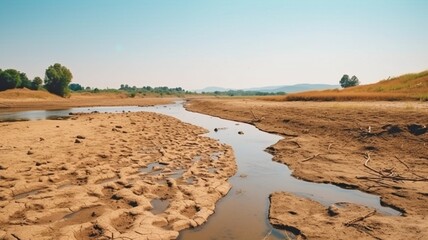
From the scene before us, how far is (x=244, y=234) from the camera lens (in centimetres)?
563

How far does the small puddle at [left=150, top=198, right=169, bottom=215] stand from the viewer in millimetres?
6715

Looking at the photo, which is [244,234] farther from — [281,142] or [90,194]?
[281,142]

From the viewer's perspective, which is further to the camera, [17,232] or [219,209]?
[219,209]

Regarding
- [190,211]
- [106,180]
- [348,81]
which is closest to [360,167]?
[190,211]

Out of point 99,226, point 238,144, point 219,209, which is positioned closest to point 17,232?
point 99,226

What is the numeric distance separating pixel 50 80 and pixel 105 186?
3330 inches

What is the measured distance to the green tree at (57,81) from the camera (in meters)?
78.8

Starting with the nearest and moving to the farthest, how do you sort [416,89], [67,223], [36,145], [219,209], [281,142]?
1. [67,223]
2. [219,209]
3. [36,145]
4. [281,142]
5. [416,89]

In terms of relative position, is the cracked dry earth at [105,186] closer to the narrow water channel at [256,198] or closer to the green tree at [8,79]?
the narrow water channel at [256,198]

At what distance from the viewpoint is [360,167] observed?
9898mm

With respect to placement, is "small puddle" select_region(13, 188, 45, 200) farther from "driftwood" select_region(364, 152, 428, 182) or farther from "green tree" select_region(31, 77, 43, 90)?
"green tree" select_region(31, 77, 43, 90)

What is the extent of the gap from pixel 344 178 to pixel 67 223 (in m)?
8.04

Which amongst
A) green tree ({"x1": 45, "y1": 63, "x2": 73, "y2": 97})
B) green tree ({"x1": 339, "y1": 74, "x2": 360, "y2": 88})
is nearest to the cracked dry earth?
green tree ({"x1": 45, "y1": 63, "x2": 73, "y2": 97})

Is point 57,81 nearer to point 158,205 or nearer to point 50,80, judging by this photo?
point 50,80
